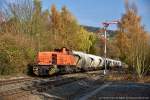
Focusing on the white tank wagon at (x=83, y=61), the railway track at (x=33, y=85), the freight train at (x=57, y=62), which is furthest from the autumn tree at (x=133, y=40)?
the railway track at (x=33, y=85)

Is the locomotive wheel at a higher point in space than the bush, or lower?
lower

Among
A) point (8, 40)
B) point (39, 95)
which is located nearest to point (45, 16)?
point (8, 40)

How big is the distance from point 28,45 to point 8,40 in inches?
155

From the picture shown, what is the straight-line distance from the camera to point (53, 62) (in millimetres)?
38344

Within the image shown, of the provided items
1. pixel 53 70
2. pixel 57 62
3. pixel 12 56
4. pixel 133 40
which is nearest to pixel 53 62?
pixel 57 62

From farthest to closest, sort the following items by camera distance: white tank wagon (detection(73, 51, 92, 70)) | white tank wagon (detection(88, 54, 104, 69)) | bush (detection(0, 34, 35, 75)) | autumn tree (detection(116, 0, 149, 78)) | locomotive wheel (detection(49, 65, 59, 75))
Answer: white tank wagon (detection(88, 54, 104, 69)), white tank wagon (detection(73, 51, 92, 70)), locomotive wheel (detection(49, 65, 59, 75)), bush (detection(0, 34, 35, 75)), autumn tree (detection(116, 0, 149, 78))

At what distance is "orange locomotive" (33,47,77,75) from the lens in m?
36.3

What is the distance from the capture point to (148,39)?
33438mm

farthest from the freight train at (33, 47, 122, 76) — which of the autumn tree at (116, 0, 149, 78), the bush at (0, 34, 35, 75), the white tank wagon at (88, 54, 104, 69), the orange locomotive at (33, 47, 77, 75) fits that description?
the white tank wagon at (88, 54, 104, 69)

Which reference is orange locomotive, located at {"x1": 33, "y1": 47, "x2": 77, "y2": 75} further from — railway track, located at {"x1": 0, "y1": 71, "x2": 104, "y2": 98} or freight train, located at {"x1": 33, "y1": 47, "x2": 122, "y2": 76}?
railway track, located at {"x1": 0, "y1": 71, "x2": 104, "y2": 98}

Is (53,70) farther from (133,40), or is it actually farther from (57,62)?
(133,40)

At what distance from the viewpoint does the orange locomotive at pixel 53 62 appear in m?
36.3

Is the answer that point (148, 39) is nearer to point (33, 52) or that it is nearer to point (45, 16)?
point (33, 52)

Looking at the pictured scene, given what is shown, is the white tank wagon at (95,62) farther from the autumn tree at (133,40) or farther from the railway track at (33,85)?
the railway track at (33,85)
